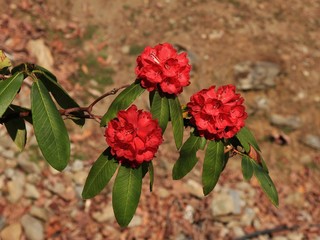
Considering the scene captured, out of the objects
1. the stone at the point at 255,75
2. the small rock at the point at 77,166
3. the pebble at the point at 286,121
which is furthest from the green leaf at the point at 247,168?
the stone at the point at 255,75

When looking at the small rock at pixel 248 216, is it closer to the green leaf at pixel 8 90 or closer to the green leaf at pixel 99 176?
the green leaf at pixel 99 176

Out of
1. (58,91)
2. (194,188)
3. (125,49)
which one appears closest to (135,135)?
(58,91)

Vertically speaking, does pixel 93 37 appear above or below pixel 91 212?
above

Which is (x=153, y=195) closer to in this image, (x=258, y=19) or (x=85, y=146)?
(x=85, y=146)

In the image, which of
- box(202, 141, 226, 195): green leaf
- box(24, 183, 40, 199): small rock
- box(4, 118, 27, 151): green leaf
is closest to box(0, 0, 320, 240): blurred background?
box(24, 183, 40, 199): small rock

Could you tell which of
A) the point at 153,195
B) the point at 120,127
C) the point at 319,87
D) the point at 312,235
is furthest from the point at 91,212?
the point at 319,87

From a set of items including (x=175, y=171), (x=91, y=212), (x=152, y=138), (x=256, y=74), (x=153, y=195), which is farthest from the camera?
(x=256, y=74)

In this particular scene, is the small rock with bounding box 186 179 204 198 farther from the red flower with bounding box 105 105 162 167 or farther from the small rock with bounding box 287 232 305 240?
the red flower with bounding box 105 105 162 167

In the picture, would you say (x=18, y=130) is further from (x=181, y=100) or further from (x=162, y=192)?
(x=181, y=100)
